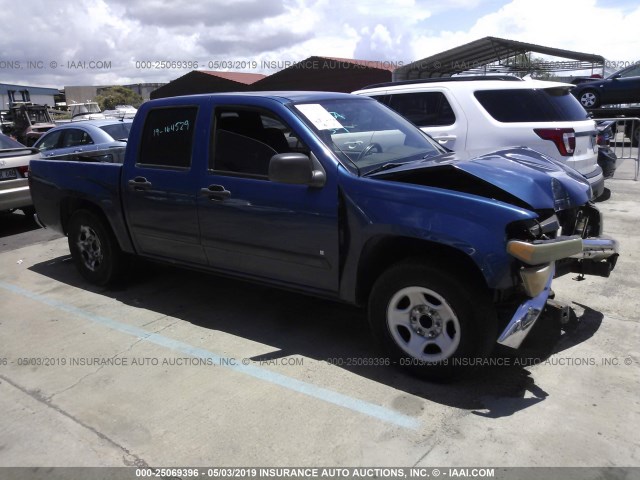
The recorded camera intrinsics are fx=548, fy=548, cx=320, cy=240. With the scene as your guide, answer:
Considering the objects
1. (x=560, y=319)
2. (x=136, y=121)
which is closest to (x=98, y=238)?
(x=136, y=121)

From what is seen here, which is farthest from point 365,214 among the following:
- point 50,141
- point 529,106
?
point 50,141

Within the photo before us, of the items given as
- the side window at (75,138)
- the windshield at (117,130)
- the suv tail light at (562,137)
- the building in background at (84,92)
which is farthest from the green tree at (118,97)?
the suv tail light at (562,137)

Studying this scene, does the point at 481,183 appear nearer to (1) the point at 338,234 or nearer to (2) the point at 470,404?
(1) the point at 338,234

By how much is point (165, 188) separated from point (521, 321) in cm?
302

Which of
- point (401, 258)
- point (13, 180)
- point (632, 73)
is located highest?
point (632, 73)

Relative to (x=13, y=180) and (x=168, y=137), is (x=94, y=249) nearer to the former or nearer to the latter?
(x=168, y=137)

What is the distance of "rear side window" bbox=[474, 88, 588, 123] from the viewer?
6.63 m

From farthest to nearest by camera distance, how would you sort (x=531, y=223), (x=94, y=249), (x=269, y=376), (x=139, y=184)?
(x=94, y=249), (x=139, y=184), (x=269, y=376), (x=531, y=223)

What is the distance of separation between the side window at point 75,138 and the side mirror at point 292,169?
7489mm

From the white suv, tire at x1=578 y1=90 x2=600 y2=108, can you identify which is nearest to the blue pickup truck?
the white suv

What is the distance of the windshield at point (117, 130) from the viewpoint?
10.0 m

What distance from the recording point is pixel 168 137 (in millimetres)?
4715

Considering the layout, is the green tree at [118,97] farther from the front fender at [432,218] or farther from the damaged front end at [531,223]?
the damaged front end at [531,223]

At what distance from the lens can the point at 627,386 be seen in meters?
3.37
